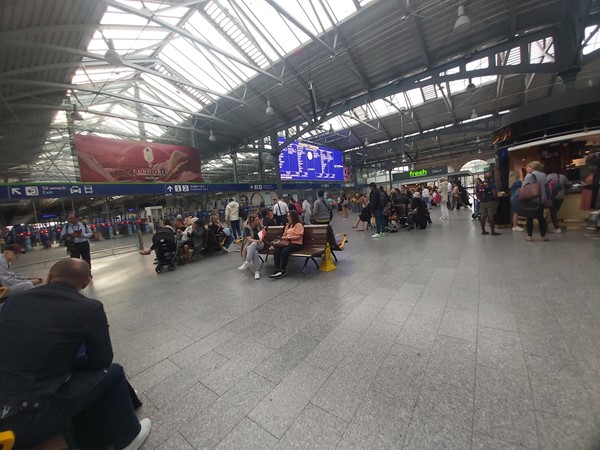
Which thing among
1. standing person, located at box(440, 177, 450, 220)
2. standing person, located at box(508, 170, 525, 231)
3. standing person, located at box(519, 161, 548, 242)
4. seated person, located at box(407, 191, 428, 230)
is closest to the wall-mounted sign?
standing person, located at box(440, 177, 450, 220)

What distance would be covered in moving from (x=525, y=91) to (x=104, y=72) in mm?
24132

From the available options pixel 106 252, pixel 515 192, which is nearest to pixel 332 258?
pixel 515 192

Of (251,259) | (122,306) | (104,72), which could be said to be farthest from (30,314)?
(104,72)

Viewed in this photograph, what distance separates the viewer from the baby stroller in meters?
6.52

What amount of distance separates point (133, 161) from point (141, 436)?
594 inches

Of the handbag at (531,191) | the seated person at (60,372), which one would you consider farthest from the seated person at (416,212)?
the seated person at (60,372)

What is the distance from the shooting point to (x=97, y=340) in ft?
4.60

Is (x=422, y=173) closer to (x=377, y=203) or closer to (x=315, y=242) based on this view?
(x=377, y=203)

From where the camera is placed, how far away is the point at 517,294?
3.13 metres

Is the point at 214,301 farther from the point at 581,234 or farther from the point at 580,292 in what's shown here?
the point at 581,234

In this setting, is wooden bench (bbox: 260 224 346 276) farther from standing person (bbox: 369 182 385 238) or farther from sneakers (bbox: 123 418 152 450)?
sneakers (bbox: 123 418 152 450)

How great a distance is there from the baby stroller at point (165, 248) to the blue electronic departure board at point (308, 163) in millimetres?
10861

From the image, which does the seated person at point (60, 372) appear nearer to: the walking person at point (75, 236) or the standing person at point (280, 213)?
the walking person at point (75, 236)

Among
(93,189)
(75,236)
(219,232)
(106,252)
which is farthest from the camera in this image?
(93,189)
